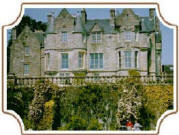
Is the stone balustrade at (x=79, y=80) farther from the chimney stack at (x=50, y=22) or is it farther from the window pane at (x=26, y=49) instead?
the chimney stack at (x=50, y=22)

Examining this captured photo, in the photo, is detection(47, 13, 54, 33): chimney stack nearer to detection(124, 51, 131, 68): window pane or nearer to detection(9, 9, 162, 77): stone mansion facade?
detection(9, 9, 162, 77): stone mansion facade

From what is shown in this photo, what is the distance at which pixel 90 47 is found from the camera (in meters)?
13.0

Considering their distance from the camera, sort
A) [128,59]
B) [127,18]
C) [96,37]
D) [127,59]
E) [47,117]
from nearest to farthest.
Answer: [47,117]
[127,18]
[127,59]
[128,59]
[96,37]

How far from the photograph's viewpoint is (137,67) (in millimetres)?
12492

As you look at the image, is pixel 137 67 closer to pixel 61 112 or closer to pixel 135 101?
pixel 135 101

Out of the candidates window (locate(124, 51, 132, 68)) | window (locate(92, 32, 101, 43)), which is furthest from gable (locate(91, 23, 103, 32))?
window (locate(124, 51, 132, 68))

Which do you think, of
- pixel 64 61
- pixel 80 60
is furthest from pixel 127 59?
pixel 64 61

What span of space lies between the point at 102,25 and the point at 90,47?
0.83 meters

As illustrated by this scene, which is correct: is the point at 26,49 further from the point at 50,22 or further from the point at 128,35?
the point at 128,35

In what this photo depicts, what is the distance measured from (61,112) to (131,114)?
76.5 inches

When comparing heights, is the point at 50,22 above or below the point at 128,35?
above

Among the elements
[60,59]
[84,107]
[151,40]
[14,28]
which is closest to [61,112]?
[84,107]

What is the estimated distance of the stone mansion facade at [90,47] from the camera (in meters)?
12.0

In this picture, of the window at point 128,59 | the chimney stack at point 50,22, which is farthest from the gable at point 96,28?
the chimney stack at point 50,22
